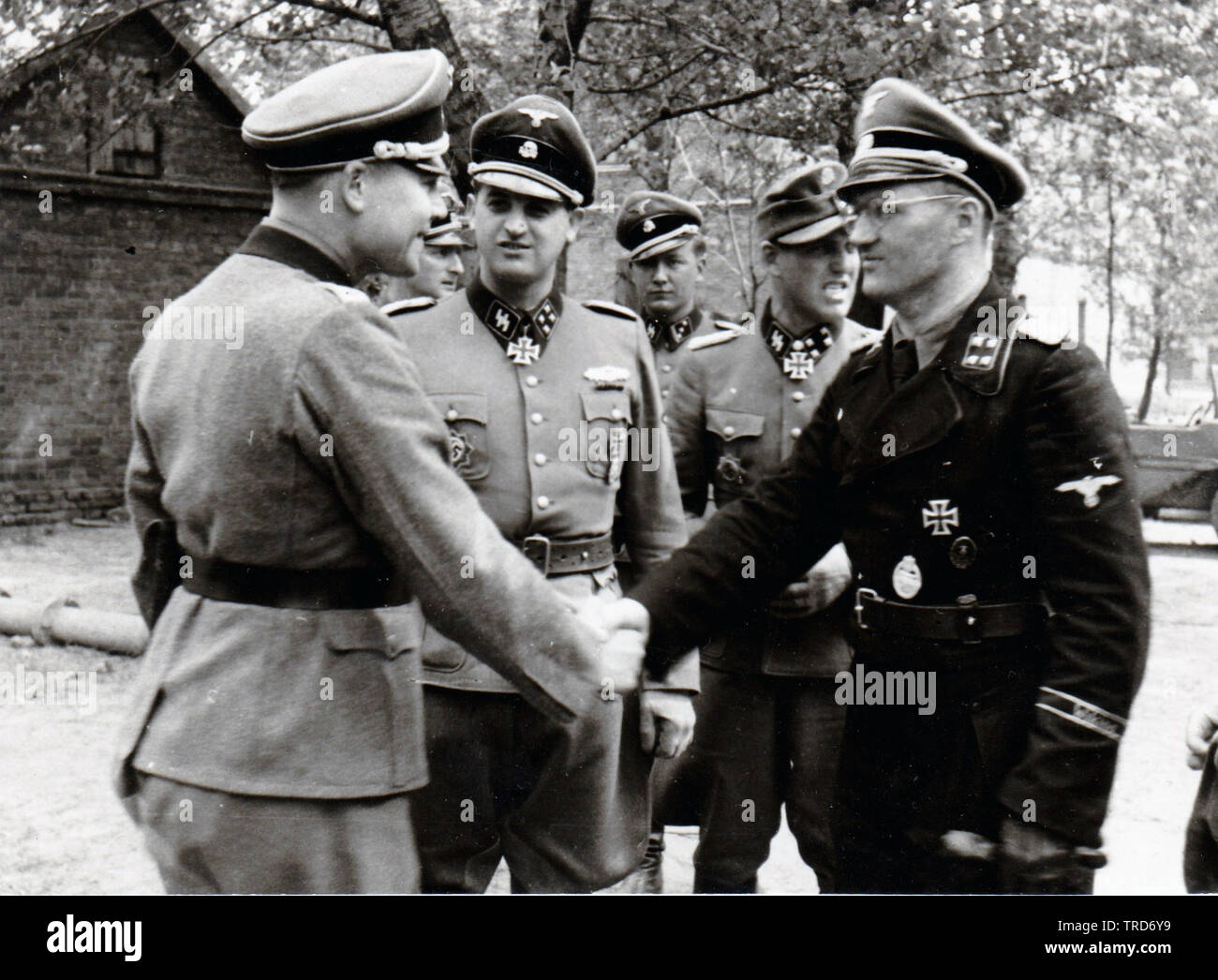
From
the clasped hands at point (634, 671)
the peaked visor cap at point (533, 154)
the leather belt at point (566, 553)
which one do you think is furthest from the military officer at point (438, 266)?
the clasped hands at point (634, 671)

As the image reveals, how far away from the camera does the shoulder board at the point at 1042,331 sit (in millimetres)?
2566

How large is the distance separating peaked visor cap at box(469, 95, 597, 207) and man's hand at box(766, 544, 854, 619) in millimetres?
1263

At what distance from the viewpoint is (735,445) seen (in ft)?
13.8

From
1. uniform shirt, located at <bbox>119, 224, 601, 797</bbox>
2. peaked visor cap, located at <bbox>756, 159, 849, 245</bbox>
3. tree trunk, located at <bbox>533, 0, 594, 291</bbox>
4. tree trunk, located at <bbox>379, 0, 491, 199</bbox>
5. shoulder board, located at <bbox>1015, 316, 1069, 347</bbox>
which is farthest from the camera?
tree trunk, located at <bbox>533, 0, 594, 291</bbox>

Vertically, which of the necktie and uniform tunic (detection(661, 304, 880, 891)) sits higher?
the necktie

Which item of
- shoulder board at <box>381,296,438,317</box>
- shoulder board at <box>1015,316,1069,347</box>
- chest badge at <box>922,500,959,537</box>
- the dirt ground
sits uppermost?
shoulder board at <box>381,296,438,317</box>

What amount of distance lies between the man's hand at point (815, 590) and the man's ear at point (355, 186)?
1.87 metres

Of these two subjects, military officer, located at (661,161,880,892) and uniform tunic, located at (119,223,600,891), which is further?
military officer, located at (661,161,880,892)

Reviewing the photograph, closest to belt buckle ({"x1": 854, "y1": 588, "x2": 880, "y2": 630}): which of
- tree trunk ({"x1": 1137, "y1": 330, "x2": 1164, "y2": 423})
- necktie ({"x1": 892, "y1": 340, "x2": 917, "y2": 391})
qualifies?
necktie ({"x1": 892, "y1": 340, "x2": 917, "y2": 391})

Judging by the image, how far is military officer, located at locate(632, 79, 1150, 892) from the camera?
2416 mm

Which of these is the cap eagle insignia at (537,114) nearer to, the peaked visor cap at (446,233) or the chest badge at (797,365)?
the chest badge at (797,365)

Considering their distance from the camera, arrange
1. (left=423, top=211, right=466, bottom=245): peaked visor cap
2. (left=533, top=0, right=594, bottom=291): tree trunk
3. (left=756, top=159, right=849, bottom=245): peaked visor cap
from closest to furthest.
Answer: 1. (left=756, top=159, right=849, bottom=245): peaked visor cap
2. (left=423, top=211, right=466, bottom=245): peaked visor cap
3. (left=533, top=0, right=594, bottom=291): tree trunk

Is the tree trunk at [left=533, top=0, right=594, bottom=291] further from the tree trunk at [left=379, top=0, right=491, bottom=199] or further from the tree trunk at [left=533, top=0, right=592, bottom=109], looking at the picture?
the tree trunk at [left=379, top=0, right=491, bottom=199]

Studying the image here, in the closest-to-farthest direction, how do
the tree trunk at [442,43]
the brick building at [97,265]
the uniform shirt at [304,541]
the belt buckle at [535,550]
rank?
the uniform shirt at [304,541]
the belt buckle at [535,550]
the tree trunk at [442,43]
the brick building at [97,265]
